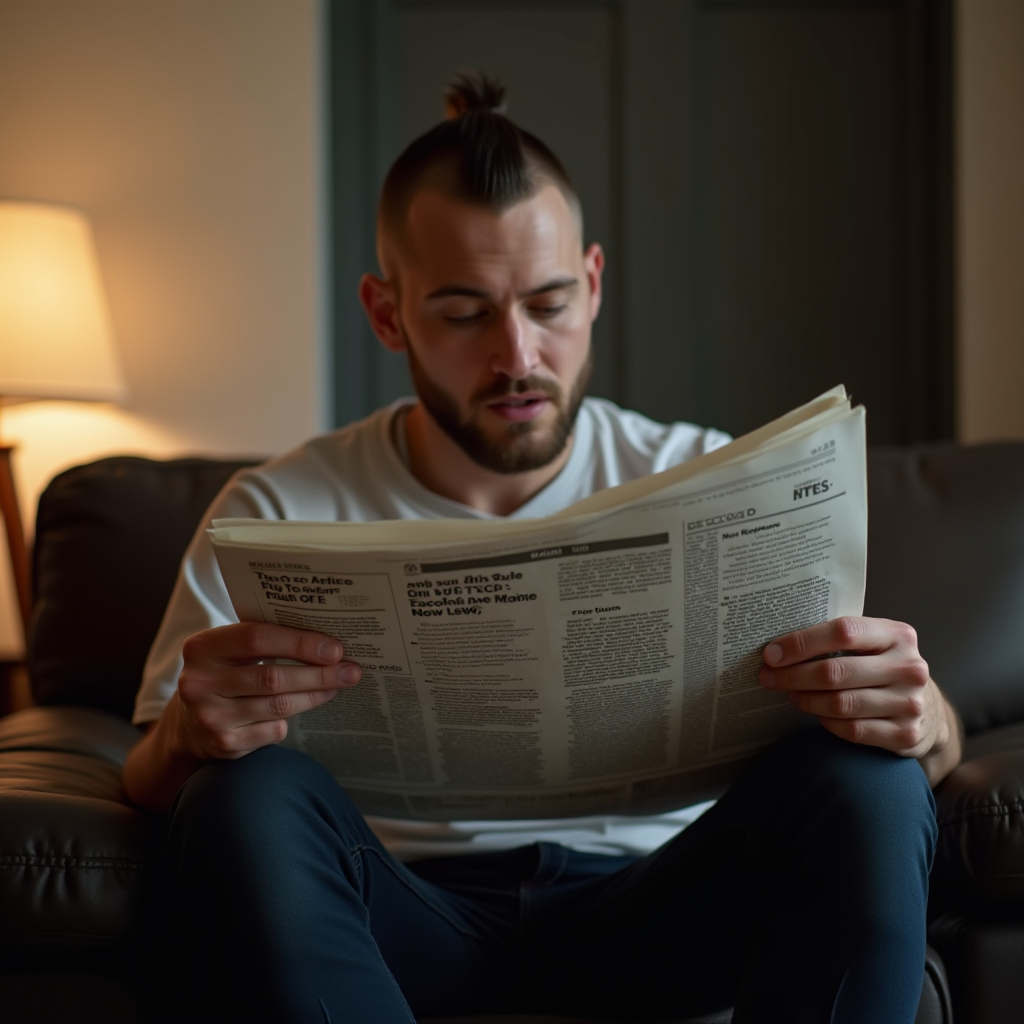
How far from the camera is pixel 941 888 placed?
92cm

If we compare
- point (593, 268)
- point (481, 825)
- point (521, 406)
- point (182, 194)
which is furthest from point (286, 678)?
point (182, 194)

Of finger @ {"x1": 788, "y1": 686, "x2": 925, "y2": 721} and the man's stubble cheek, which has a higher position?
the man's stubble cheek

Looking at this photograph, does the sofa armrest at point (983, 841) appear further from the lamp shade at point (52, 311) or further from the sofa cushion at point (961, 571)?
the lamp shade at point (52, 311)

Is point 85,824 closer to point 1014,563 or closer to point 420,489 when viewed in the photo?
point 420,489

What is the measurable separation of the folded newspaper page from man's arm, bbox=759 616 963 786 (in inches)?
0.7

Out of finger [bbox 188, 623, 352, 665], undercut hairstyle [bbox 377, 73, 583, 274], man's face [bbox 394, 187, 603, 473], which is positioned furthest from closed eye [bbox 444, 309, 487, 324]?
finger [bbox 188, 623, 352, 665]

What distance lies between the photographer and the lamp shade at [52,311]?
6.24 ft

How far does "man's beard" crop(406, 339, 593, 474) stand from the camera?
1076 mm

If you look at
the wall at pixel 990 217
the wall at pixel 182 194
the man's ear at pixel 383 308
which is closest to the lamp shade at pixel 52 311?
the wall at pixel 182 194

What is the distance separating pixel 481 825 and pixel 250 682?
338 millimetres

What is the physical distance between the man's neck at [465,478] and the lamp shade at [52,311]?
107cm

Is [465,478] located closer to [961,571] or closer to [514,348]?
[514,348]

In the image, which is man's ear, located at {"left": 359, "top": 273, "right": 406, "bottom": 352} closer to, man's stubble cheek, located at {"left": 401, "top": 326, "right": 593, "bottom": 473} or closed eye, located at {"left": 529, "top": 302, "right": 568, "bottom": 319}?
man's stubble cheek, located at {"left": 401, "top": 326, "right": 593, "bottom": 473}

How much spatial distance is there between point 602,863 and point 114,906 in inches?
17.0
